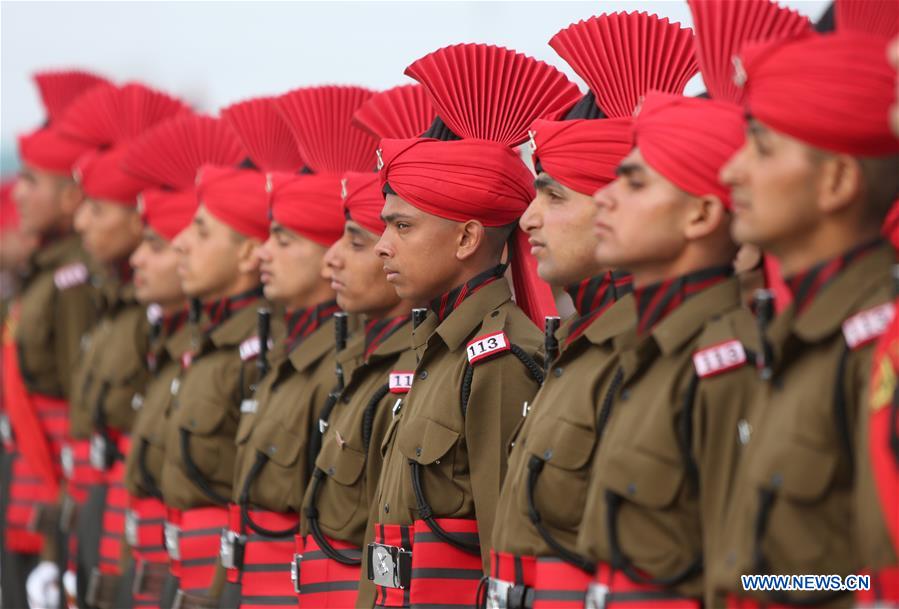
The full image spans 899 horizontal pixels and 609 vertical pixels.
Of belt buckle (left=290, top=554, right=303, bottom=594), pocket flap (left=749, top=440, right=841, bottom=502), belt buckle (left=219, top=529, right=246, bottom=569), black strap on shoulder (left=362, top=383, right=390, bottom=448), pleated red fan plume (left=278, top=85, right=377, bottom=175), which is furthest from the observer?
pleated red fan plume (left=278, top=85, right=377, bottom=175)

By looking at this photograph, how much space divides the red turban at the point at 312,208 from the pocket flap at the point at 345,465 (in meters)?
1.06

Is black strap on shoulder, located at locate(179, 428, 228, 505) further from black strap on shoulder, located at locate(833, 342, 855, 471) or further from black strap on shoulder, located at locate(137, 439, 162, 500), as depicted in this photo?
black strap on shoulder, located at locate(833, 342, 855, 471)

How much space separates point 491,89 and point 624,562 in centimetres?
193

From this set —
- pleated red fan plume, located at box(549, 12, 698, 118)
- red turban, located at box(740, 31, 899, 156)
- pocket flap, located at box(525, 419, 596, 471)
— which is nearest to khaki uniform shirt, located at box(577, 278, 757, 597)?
pocket flap, located at box(525, 419, 596, 471)

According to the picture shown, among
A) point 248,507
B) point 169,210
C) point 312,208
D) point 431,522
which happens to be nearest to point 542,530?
point 431,522

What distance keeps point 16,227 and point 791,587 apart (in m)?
8.13

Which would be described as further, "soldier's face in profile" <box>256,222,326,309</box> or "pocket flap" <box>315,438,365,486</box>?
"soldier's face in profile" <box>256,222,326,309</box>

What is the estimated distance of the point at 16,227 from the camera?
10359mm

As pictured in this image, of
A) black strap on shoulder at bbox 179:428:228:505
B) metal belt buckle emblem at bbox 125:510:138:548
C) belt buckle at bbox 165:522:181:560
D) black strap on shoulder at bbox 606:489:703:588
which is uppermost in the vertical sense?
black strap on shoulder at bbox 179:428:228:505

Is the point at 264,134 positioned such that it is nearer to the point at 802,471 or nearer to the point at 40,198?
the point at 40,198

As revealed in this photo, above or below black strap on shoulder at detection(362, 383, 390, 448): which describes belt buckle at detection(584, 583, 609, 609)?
below

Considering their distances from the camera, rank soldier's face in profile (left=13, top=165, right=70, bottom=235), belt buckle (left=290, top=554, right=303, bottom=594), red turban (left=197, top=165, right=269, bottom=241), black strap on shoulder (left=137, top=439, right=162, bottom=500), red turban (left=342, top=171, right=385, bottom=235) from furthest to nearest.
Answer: soldier's face in profile (left=13, top=165, right=70, bottom=235), black strap on shoulder (left=137, top=439, right=162, bottom=500), red turban (left=197, top=165, right=269, bottom=241), red turban (left=342, top=171, right=385, bottom=235), belt buckle (left=290, top=554, right=303, bottom=594)

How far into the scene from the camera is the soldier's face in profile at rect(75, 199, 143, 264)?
8.21 meters

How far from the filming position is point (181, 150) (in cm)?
733
